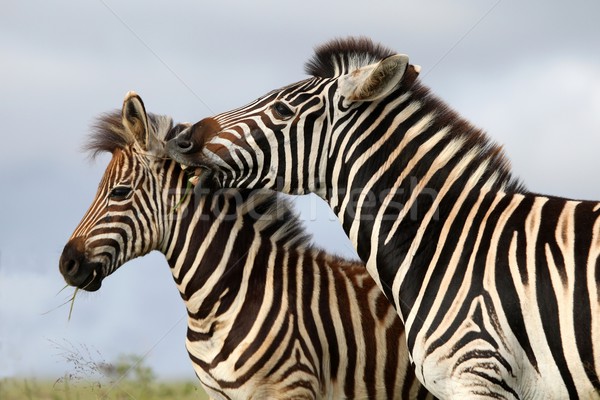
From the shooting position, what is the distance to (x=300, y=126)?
7.74 m

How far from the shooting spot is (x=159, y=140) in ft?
30.1

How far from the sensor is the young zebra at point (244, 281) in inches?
323

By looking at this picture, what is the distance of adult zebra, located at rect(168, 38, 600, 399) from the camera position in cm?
630

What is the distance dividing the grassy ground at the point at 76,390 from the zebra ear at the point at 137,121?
3.17m

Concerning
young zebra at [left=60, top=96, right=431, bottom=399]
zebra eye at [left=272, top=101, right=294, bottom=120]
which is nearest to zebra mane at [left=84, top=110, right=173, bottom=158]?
young zebra at [left=60, top=96, right=431, bottom=399]

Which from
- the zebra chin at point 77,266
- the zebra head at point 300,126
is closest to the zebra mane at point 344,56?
the zebra head at point 300,126

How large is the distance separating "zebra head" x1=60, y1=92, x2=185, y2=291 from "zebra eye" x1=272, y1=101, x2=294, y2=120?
1.68 metres

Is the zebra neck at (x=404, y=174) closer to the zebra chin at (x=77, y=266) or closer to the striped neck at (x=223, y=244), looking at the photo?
the striped neck at (x=223, y=244)

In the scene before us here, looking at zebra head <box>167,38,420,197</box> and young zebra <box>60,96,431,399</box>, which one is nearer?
zebra head <box>167,38,420,197</box>

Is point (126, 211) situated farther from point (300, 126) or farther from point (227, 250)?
point (300, 126)

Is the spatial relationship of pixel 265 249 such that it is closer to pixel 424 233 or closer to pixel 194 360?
pixel 194 360

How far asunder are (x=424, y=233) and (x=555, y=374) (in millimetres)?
1707

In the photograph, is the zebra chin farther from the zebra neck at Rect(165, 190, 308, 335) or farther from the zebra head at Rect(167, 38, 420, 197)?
the zebra head at Rect(167, 38, 420, 197)

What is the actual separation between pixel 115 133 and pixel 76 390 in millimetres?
3326
